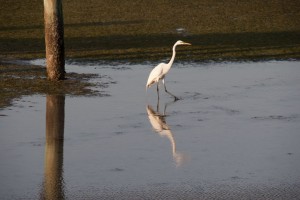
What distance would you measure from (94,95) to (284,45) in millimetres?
11213

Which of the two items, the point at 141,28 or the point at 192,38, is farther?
the point at 141,28

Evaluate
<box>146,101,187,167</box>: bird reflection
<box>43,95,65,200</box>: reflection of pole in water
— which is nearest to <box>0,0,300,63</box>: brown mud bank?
<box>43,95,65,200</box>: reflection of pole in water

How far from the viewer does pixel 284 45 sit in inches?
1134

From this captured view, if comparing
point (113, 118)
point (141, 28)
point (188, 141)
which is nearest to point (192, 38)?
point (141, 28)

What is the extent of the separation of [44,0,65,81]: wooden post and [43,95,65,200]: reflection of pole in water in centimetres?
252

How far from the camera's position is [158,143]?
14.5 m

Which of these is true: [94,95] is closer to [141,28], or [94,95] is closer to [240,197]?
[240,197]

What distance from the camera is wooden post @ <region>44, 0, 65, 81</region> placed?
71.1 ft

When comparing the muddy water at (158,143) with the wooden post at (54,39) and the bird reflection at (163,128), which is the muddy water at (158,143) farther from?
the wooden post at (54,39)

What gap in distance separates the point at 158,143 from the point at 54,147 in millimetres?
→ 1811

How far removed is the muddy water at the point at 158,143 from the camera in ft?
38.7

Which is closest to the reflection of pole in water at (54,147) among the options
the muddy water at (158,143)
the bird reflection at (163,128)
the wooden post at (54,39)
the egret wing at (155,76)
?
the muddy water at (158,143)

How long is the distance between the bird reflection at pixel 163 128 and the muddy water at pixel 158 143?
16mm

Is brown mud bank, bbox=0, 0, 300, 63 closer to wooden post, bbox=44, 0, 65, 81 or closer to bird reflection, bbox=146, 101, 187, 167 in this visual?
wooden post, bbox=44, 0, 65, 81
